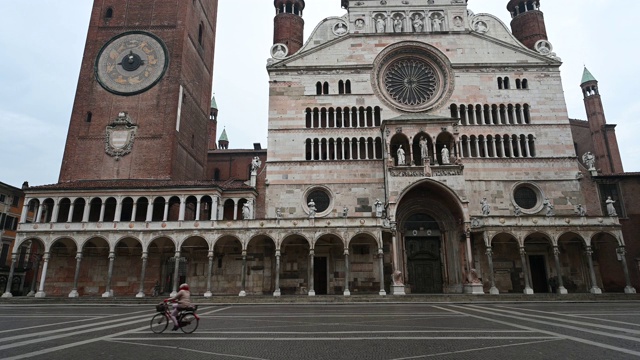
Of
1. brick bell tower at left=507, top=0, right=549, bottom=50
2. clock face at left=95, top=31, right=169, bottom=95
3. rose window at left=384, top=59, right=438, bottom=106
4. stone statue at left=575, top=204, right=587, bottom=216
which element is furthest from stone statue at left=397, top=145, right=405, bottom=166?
clock face at left=95, top=31, right=169, bottom=95

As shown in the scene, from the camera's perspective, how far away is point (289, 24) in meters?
39.9

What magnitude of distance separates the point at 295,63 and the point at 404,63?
387 inches

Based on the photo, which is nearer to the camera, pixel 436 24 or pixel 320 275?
pixel 320 275

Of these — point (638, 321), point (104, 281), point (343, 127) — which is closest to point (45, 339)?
point (638, 321)

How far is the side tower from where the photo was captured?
45531 millimetres

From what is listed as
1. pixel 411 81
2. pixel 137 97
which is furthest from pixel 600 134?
pixel 137 97

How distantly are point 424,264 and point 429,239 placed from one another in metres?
2.02

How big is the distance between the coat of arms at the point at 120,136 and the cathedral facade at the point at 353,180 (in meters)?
0.14

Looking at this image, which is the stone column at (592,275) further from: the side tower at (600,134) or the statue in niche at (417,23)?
the statue in niche at (417,23)

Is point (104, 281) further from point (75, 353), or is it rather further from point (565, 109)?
point (565, 109)

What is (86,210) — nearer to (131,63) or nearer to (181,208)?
(181,208)

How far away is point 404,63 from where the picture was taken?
36031 millimetres

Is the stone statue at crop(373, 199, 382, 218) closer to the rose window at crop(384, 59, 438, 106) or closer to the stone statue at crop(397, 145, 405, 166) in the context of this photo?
the stone statue at crop(397, 145, 405, 166)

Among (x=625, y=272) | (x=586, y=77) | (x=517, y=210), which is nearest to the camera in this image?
(x=625, y=272)
